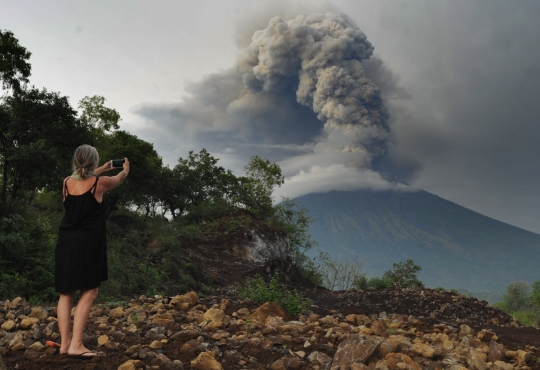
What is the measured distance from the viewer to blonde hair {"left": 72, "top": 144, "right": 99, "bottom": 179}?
4.01 meters

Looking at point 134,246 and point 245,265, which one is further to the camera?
point 245,265

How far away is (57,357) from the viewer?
395 cm

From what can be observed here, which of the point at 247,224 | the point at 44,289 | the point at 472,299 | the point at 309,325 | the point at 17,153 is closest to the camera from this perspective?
the point at 309,325

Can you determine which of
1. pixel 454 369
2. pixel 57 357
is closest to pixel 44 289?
pixel 57 357

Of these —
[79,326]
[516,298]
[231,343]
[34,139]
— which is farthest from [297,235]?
[516,298]

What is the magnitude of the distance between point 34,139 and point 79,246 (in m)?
12.8

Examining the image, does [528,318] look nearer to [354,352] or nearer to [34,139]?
[354,352]

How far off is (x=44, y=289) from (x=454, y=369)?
29.7ft

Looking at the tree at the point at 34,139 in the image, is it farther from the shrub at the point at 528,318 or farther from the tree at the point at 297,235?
the shrub at the point at 528,318

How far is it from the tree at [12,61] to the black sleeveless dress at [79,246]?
44.7 feet

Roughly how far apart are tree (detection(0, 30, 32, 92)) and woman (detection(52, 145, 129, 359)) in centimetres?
1352

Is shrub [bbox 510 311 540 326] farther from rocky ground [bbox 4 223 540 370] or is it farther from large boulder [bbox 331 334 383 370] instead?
large boulder [bbox 331 334 383 370]

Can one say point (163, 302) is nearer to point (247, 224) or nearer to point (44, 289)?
point (44, 289)

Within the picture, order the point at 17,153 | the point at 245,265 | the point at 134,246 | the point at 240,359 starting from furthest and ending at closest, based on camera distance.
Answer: the point at 245,265, the point at 134,246, the point at 17,153, the point at 240,359
